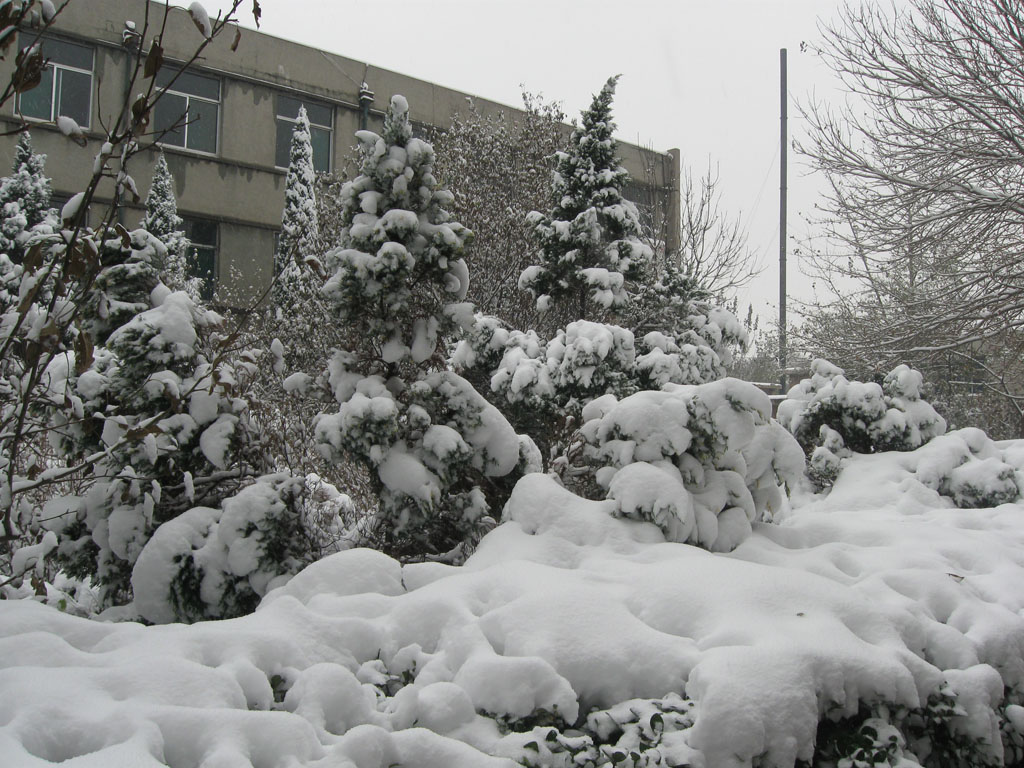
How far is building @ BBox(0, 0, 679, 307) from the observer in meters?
15.3

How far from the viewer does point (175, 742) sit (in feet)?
5.53

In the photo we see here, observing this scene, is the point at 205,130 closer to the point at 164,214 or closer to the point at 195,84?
the point at 195,84

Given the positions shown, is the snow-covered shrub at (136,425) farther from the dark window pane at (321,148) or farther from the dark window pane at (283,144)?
the dark window pane at (321,148)

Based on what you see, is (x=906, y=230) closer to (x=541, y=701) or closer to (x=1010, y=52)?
(x=1010, y=52)

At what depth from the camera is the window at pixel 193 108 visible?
16.5 metres

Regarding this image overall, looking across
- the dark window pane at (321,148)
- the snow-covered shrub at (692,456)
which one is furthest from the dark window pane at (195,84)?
the snow-covered shrub at (692,456)

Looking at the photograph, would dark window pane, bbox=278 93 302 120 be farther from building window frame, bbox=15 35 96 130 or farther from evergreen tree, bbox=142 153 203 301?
building window frame, bbox=15 35 96 130

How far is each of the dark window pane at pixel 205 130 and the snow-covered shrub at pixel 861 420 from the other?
1475 cm

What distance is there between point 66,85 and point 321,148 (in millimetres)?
5356

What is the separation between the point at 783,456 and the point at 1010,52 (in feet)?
26.0

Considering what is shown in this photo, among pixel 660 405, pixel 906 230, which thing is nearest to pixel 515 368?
pixel 660 405

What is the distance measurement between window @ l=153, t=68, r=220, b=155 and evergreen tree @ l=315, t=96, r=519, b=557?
14398 millimetres

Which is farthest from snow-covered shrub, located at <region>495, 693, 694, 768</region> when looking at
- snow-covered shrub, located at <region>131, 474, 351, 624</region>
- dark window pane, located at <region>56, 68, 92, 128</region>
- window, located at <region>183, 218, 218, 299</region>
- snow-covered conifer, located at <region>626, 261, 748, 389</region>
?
dark window pane, located at <region>56, 68, 92, 128</region>

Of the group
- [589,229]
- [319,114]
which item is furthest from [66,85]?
[589,229]
